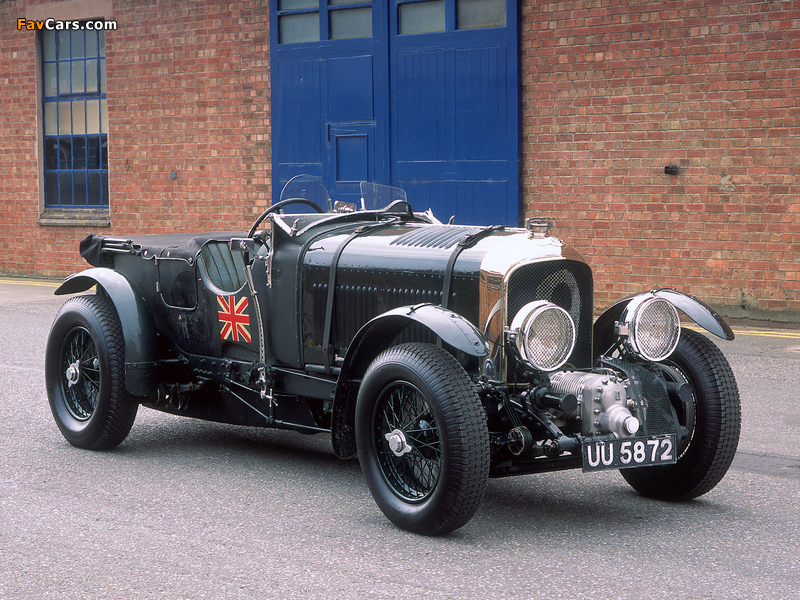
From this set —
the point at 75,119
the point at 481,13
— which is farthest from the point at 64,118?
the point at 481,13

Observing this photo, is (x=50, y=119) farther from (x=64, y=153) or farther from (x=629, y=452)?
(x=629, y=452)

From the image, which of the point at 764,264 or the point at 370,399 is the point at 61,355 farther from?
the point at 764,264

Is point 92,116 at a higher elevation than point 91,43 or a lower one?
lower

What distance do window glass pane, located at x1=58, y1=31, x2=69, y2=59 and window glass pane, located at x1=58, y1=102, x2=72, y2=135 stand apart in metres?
0.75

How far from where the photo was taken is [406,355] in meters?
4.26

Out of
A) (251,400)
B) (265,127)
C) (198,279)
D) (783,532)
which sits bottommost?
(783,532)

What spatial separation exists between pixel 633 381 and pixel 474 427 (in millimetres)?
811

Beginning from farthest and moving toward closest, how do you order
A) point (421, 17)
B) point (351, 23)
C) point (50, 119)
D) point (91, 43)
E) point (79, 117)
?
point (50, 119) < point (79, 117) < point (91, 43) < point (351, 23) < point (421, 17)

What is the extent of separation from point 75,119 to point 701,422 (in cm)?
1366

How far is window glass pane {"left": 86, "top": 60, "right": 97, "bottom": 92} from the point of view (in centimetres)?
1595

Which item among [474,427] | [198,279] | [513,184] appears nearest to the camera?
[474,427]

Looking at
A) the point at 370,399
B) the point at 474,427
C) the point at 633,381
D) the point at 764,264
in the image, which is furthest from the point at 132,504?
the point at 764,264

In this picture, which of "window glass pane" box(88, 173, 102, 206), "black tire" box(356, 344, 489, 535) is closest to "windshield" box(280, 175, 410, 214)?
"black tire" box(356, 344, 489, 535)

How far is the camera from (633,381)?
4391mm
